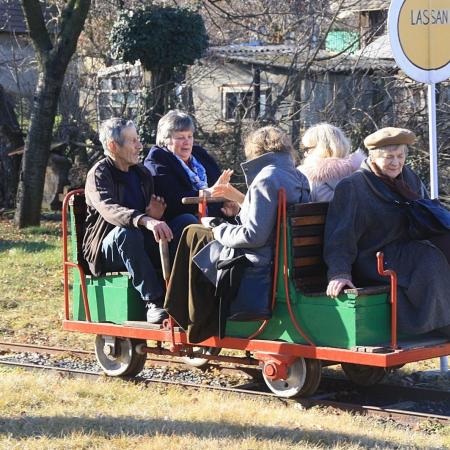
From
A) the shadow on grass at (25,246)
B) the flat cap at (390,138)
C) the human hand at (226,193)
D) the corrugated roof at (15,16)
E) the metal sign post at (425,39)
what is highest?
the corrugated roof at (15,16)

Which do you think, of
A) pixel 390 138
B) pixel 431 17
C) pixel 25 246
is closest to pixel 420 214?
pixel 390 138

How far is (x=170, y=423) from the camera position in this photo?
19.6 ft

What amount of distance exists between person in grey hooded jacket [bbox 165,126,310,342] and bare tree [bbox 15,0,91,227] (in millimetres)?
9416

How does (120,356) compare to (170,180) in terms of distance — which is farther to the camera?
(120,356)

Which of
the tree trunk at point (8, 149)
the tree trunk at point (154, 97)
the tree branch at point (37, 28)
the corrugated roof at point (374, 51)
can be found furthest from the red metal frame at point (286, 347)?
the tree trunk at point (8, 149)

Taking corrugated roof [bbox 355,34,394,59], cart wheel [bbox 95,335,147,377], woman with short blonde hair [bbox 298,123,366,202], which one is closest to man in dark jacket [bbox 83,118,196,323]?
cart wheel [bbox 95,335,147,377]

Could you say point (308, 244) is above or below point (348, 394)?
above

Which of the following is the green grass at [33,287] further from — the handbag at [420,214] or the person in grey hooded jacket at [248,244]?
the handbag at [420,214]

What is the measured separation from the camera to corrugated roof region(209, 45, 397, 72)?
1588 cm

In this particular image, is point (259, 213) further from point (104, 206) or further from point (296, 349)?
point (104, 206)

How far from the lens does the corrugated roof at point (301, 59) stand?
52.1ft

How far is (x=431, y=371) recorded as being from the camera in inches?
309

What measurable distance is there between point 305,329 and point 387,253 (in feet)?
2.35

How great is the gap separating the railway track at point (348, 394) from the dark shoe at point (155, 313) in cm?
47
